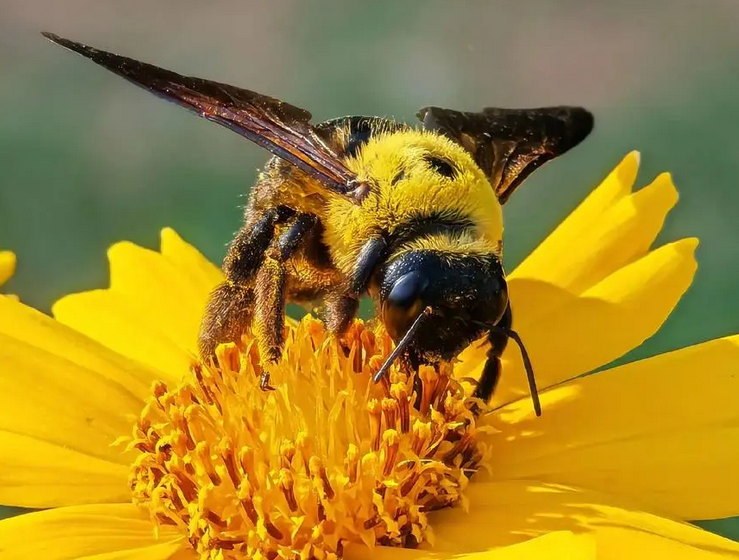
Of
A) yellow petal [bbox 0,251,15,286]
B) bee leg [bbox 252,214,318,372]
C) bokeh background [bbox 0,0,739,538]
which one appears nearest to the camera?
bee leg [bbox 252,214,318,372]

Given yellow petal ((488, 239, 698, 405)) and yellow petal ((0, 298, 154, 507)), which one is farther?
yellow petal ((488, 239, 698, 405))

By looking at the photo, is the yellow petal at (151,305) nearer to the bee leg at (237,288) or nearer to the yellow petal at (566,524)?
the bee leg at (237,288)

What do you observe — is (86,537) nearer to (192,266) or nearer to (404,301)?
(404,301)

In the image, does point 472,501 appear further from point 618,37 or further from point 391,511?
point 618,37

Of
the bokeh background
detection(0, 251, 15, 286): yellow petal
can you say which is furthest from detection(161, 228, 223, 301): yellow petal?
the bokeh background

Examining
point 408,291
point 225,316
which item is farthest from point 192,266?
point 408,291

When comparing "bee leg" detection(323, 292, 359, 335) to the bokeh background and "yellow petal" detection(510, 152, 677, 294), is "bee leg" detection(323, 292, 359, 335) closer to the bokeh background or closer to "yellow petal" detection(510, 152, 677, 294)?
"yellow petal" detection(510, 152, 677, 294)

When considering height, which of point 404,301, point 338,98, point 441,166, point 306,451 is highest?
point 338,98

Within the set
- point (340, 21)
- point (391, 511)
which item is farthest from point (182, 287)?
point (340, 21)
